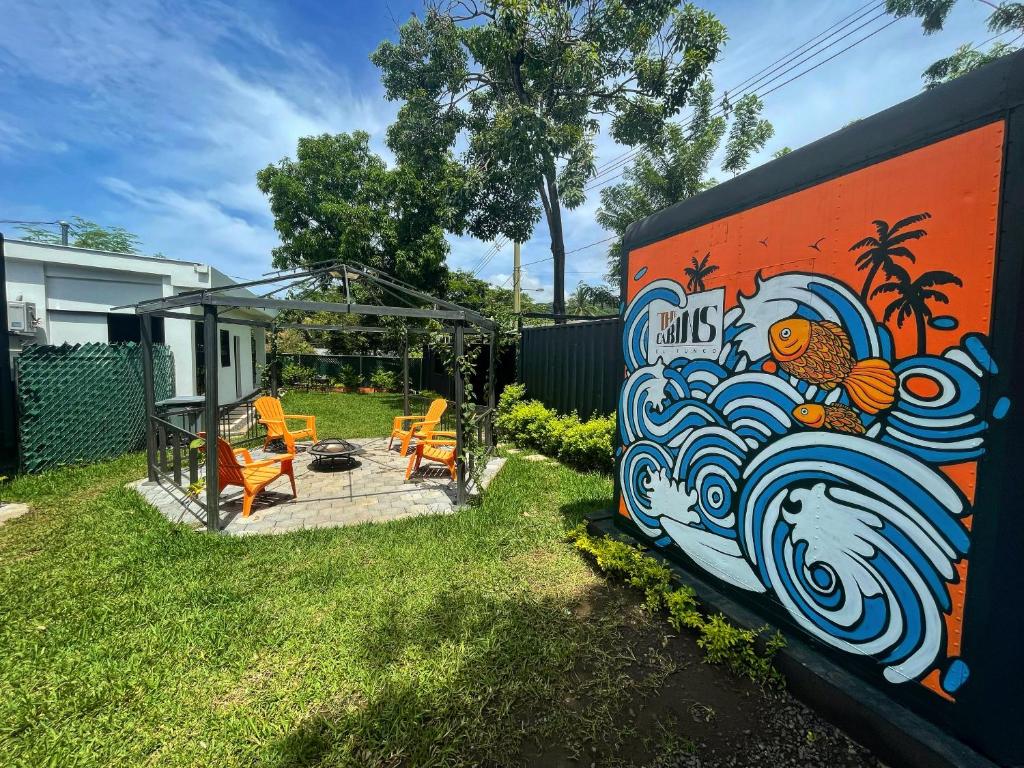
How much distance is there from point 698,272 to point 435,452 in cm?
412

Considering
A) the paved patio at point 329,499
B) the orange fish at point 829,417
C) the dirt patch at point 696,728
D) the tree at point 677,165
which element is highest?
the tree at point 677,165

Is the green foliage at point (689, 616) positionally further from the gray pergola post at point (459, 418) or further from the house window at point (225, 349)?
the house window at point (225, 349)

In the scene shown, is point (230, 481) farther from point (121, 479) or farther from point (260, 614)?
point (121, 479)

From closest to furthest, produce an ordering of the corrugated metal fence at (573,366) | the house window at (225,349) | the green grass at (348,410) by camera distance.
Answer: the corrugated metal fence at (573,366) < the green grass at (348,410) < the house window at (225,349)

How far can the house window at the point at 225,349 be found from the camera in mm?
11570

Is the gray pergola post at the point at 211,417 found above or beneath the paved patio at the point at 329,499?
above

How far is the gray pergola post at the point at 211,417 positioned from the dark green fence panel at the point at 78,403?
13.2ft

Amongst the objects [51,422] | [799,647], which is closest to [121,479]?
[51,422]

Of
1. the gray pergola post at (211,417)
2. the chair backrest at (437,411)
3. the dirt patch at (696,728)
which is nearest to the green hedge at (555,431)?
the chair backrest at (437,411)

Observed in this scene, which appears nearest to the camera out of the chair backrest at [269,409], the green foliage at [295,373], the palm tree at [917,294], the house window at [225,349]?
the palm tree at [917,294]

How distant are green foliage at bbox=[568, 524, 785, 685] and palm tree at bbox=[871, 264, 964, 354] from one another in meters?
1.82

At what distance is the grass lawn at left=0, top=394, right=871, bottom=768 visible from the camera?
1.92m

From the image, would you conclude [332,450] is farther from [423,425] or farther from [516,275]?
[516,275]

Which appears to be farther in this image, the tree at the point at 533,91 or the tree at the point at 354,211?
the tree at the point at 354,211
